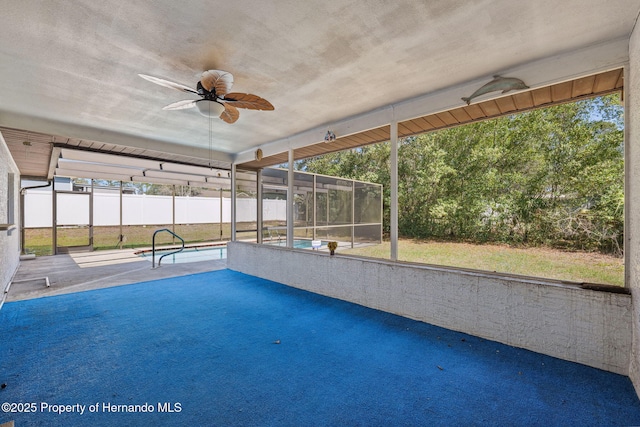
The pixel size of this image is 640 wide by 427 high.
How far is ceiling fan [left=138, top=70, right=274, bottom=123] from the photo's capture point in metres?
2.46

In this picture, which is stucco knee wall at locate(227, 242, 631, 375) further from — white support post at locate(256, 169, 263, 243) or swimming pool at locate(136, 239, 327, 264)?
white support post at locate(256, 169, 263, 243)

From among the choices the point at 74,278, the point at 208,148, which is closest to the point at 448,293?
the point at 208,148

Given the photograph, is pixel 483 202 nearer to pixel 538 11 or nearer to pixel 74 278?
pixel 538 11

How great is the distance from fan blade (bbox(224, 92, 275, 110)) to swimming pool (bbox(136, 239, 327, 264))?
390cm

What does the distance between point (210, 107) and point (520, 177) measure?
7.59m

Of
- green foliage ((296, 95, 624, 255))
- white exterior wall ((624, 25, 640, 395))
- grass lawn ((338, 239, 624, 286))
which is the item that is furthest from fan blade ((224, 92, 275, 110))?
green foliage ((296, 95, 624, 255))

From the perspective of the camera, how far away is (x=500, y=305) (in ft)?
8.42

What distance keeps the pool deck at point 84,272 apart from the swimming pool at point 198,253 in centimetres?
51

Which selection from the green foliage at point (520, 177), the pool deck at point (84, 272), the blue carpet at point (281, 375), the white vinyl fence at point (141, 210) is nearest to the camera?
the blue carpet at point (281, 375)

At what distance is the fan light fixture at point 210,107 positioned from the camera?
108 inches

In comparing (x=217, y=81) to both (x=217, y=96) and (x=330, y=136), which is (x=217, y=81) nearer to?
(x=217, y=96)

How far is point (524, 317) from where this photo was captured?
244cm

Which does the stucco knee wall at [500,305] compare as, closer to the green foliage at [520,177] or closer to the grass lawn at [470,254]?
the grass lawn at [470,254]

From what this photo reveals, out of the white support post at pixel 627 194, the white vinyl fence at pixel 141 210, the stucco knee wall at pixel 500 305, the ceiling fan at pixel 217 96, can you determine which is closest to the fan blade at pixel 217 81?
the ceiling fan at pixel 217 96
